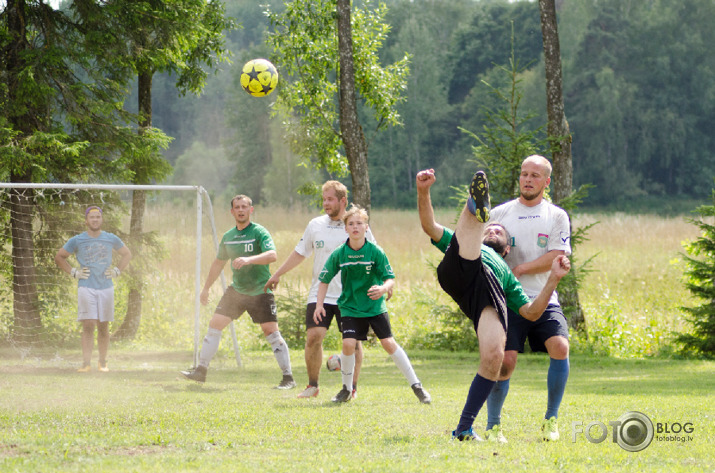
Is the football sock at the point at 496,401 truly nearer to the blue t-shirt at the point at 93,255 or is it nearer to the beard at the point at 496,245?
the beard at the point at 496,245

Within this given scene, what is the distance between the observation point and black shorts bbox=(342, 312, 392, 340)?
760 centimetres

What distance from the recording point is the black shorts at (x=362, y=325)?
760cm

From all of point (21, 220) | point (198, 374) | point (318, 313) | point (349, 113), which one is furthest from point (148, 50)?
point (318, 313)

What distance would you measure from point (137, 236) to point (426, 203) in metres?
10.2

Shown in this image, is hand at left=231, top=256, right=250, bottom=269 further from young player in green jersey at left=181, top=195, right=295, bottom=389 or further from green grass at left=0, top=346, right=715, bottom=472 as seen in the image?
green grass at left=0, top=346, right=715, bottom=472

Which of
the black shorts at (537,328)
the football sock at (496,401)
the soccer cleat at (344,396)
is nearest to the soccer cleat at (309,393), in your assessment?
the soccer cleat at (344,396)

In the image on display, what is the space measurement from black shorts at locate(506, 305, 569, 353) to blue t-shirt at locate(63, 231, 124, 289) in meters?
6.21

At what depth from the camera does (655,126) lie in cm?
5572

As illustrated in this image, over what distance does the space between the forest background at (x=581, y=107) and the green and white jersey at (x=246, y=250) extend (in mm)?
43102

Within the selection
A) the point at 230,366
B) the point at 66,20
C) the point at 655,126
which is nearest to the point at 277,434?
the point at 230,366

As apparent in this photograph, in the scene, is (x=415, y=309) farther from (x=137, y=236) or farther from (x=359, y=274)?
(x=359, y=274)

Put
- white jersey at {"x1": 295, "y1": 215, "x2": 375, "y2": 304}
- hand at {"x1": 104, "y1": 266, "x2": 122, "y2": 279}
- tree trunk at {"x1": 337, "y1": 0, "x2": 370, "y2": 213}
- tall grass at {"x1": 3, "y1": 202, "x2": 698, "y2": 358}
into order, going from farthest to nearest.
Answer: tree trunk at {"x1": 337, "y1": 0, "x2": 370, "y2": 213}
tall grass at {"x1": 3, "y1": 202, "x2": 698, "y2": 358}
hand at {"x1": 104, "y1": 266, "x2": 122, "y2": 279}
white jersey at {"x1": 295, "y1": 215, "x2": 375, "y2": 304}

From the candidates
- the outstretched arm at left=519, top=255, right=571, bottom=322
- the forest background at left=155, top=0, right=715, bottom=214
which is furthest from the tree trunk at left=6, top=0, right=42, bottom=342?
the forest background at left=155, top=0, right=715, bottom=214

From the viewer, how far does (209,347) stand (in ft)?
29.2
